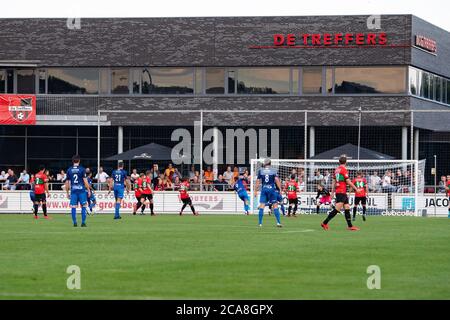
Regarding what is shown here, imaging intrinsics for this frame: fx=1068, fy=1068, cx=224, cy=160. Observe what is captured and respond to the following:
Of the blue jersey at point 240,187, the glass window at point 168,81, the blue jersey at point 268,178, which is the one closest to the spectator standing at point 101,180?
the blue jersey at point 240,187

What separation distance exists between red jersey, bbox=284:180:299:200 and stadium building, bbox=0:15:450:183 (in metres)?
10.7

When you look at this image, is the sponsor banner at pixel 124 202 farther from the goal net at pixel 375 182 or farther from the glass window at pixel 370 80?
the glass window at pixel 370 80

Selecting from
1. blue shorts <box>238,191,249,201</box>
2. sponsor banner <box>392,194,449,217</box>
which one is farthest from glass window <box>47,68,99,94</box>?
sponsor banner <box>392,194,449,217</box>

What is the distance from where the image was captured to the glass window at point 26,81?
57.3m

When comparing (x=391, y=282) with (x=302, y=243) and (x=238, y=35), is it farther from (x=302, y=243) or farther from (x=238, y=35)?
(x=238, y=35)

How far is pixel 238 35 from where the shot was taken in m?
56.3

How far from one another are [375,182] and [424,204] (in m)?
2.31

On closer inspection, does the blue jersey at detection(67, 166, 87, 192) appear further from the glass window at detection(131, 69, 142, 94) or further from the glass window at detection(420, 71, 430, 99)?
the glass window at detection(420, 71, 430, 99)

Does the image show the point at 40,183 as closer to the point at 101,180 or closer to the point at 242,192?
the point at 242,192

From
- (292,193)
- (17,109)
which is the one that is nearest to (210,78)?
(17,109)

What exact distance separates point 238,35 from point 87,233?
30.9 m
